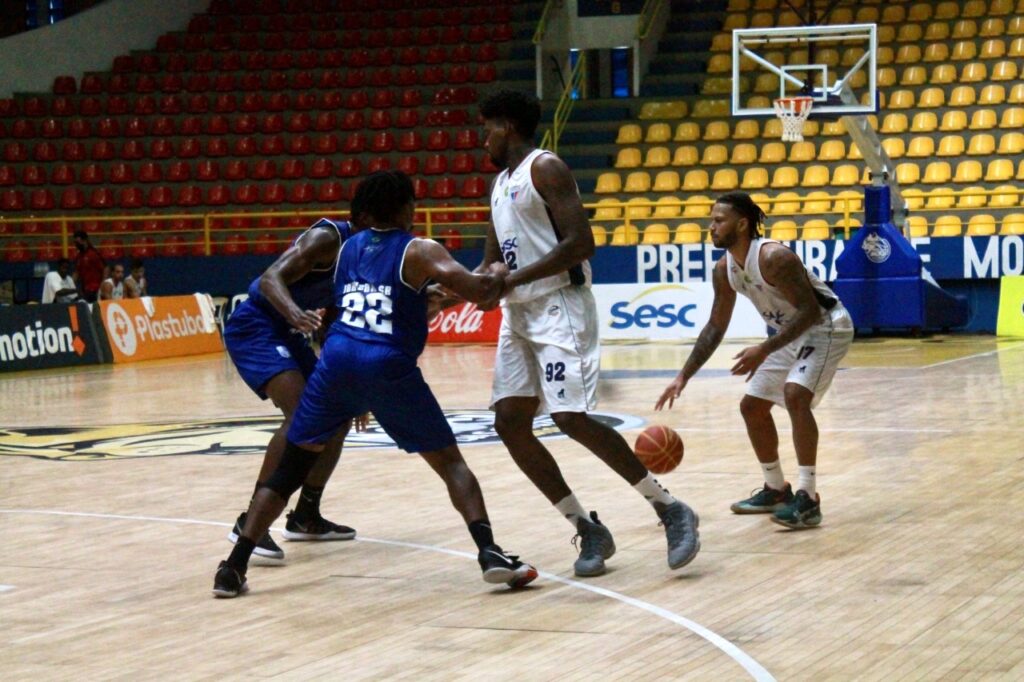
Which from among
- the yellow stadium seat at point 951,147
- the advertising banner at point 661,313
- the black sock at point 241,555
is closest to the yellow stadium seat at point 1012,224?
the yellow stadium seat at point 951,147

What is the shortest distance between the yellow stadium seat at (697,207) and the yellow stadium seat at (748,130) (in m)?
1.70

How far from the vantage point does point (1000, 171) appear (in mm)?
25344

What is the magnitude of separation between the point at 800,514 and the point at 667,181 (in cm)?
2027

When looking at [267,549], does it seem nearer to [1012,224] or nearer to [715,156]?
[1012,224]

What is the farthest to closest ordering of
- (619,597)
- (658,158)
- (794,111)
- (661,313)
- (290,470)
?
(658,158) < (661,313) < (794,111) < (290,470) < (619,597)

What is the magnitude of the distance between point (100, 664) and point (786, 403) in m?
3.81

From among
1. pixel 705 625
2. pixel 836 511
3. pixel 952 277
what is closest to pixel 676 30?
pixel 952 277

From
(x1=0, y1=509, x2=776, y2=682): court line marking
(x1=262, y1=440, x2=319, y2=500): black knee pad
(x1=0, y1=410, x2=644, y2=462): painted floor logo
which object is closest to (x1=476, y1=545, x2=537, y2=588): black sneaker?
(x1=0, y1=509, x2=776, y2=682): court line marking

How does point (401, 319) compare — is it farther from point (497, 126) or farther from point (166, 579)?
point (166, 579)

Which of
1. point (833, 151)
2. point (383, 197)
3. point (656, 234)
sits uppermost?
point (383, 197)

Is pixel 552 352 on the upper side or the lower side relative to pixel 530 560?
upper

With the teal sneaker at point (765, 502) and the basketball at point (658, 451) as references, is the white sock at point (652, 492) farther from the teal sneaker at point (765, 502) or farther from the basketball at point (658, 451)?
the teal sneaker at point (765, 502)

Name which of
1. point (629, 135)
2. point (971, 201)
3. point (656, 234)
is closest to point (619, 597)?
point (656, 234)

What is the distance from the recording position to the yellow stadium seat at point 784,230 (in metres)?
24.8
